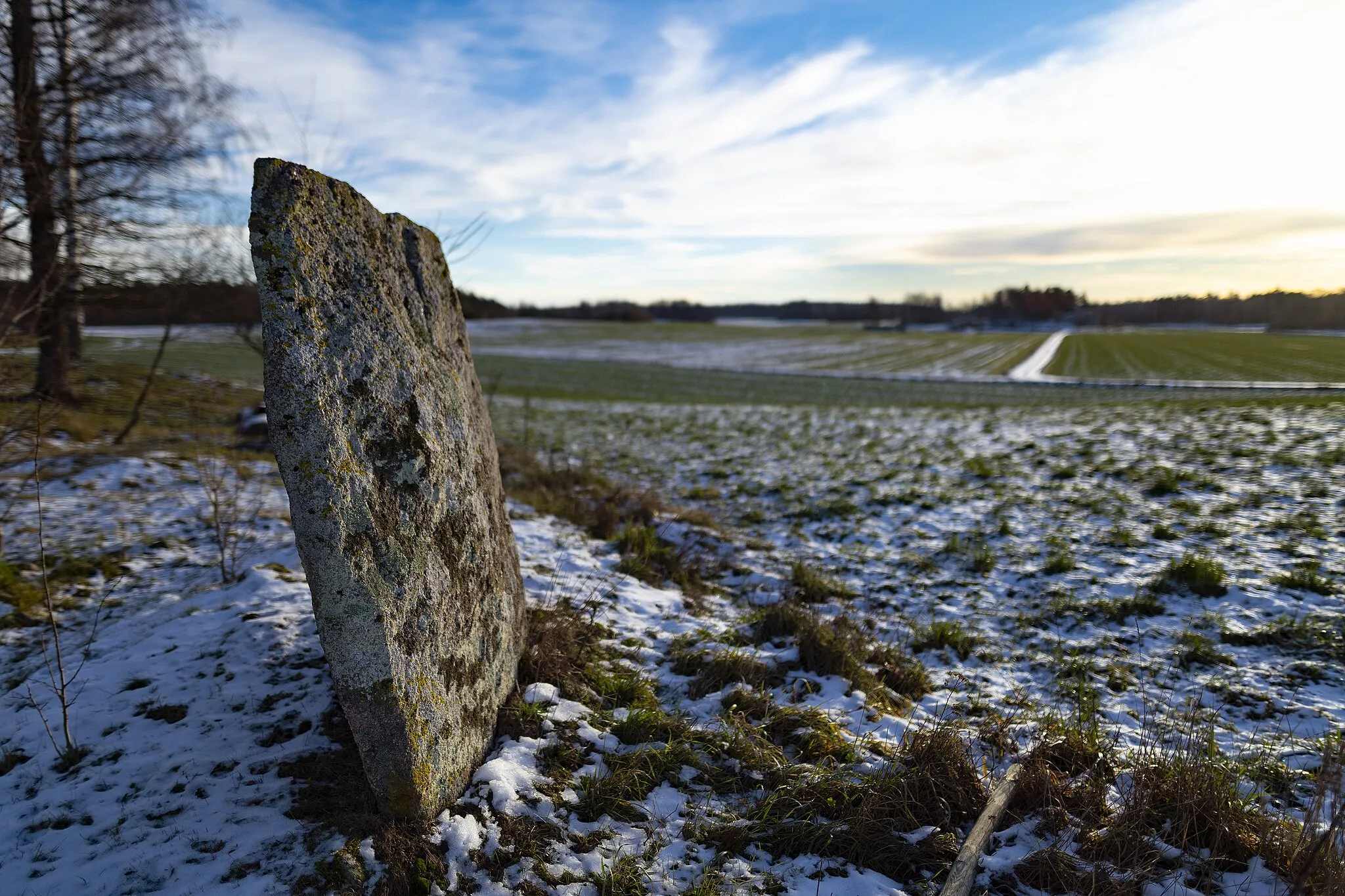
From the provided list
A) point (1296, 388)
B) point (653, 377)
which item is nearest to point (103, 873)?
point (653, 377)

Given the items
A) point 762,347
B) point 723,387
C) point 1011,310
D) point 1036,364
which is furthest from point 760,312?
point 723,387

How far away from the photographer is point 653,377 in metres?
35.4

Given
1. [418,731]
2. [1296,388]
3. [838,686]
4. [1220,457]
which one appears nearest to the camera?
[418,731]

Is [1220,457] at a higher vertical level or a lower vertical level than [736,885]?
higher

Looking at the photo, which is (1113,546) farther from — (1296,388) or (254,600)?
(1296,388)

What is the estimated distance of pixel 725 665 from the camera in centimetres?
441

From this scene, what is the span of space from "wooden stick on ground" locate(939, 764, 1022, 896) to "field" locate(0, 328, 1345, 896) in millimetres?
83

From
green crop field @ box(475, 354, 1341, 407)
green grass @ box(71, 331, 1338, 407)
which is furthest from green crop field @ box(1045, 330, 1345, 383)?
green grass @ box(71, 331, 1338, 407)

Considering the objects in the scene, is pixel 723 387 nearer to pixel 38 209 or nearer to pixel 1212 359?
pixel 38 209

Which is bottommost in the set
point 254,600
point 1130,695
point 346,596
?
point 1130,695

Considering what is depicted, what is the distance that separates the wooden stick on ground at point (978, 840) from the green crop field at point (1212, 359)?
119 ft

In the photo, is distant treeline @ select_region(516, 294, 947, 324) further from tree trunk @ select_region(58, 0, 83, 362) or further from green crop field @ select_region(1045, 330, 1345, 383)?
tree trunk @ select_region(58, 0, 83, 362)

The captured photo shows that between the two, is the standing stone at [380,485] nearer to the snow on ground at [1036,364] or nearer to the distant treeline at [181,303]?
the distant treeline at [181,303]

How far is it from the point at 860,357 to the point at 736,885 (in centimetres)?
4959
